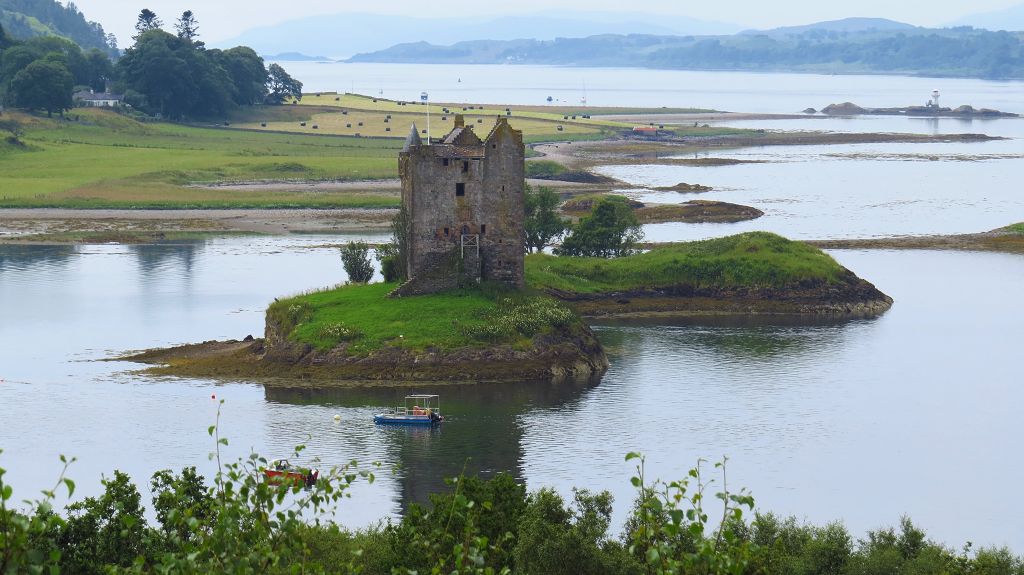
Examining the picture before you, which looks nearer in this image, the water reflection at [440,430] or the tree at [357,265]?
the water reflection at [440,430]

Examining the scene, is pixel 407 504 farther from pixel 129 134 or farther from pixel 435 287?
pixel 129 134

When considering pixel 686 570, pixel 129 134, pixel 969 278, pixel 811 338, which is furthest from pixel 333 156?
pixel 686 570

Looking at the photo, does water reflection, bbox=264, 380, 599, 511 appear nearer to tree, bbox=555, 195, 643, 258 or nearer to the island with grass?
the island with grass

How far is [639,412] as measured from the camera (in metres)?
66.2

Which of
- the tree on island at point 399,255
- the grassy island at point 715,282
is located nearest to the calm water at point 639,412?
the grassy island at point 715,282

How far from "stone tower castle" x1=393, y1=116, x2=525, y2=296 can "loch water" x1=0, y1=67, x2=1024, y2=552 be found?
768 centimetres

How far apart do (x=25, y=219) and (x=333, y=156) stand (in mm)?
53742

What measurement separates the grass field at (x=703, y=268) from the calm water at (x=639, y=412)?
5.35 m

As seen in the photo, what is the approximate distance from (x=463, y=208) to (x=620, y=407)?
46.1 feet

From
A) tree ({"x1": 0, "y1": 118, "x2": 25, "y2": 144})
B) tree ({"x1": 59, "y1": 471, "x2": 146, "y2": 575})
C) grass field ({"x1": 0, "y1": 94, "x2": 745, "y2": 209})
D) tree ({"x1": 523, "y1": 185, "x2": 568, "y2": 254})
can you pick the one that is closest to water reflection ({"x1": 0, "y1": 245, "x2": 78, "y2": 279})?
grass field ({"x1": 0, "y1": 94, "x2": 745, "y2": 209})

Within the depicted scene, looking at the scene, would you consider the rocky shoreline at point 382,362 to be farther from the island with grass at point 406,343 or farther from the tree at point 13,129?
the tree at point 13,129

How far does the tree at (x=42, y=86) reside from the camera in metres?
182

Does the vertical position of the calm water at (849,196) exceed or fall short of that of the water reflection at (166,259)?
it exceeds it

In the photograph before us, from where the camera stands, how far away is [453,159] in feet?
248
